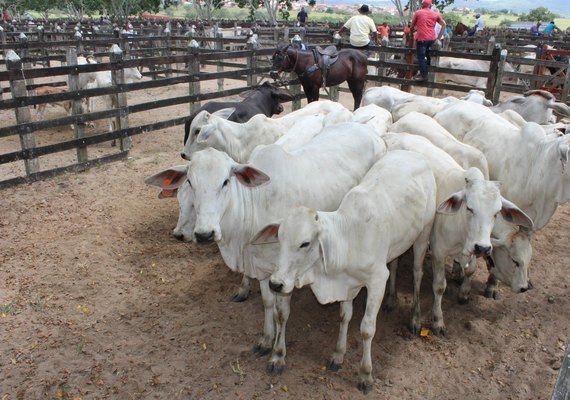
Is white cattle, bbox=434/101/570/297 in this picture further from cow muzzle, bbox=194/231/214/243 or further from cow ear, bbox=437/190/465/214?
cow muzzle, bbox=194/231/214/243

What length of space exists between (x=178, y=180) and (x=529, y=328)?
11.1ft

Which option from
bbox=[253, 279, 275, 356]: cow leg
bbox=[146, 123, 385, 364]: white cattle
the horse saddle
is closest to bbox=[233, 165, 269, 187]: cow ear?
bbox=[146, 123, 385, 364]: white cattle

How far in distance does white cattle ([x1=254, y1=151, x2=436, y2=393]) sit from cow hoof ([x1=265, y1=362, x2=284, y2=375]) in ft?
0.21

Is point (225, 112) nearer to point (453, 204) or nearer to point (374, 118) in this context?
point (374, 118)

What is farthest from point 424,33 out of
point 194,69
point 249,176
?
point 249,176

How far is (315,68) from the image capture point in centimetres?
1072

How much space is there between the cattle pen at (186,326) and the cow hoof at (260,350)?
0.24 ft

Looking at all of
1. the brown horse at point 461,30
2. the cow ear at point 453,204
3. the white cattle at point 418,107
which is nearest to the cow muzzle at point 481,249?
the cow ear at point 453,204

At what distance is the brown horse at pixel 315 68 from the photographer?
10.6 metres

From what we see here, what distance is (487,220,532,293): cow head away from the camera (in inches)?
176

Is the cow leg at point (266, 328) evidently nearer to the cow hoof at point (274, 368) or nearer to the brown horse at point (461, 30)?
the cow hoof at point (274, 368)

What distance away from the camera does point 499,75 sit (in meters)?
10.5

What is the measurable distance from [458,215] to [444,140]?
137 cm

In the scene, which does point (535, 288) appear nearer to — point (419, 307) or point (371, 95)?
point (419, 307)
